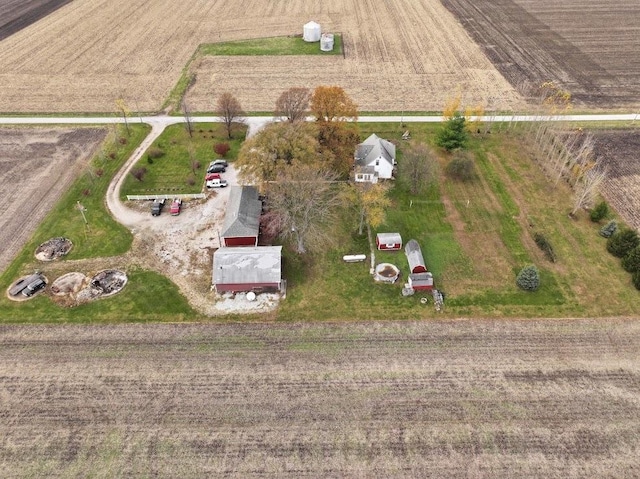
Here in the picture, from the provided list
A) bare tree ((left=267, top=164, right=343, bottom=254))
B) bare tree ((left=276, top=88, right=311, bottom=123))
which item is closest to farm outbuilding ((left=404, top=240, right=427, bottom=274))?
bare tree ((left=267, top=164, right=343, bottom=254))

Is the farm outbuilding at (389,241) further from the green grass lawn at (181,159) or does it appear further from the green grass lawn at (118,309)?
the green grass lawn at (181,159)

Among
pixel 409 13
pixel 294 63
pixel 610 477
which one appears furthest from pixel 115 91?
pixel 610 477

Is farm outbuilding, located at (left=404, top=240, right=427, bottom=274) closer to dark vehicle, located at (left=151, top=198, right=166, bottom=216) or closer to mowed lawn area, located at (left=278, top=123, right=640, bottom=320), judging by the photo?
mowed lawn area, located at (left=278, top=123, right=640, bottom=320)

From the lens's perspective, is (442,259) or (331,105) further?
(331,105)

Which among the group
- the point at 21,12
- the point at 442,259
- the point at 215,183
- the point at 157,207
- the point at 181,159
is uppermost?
the point at 21,12

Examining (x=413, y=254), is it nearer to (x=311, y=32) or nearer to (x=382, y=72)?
(x=382, y=72)

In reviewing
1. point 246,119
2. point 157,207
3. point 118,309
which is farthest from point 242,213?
point 246,119
